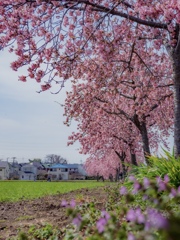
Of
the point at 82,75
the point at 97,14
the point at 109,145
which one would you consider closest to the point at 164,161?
the point at 97,14

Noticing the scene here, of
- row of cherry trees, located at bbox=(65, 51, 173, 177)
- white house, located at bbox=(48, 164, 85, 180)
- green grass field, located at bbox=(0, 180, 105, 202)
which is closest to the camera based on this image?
row of cherry trees, located at bbox=(65, 51, 173, 177)

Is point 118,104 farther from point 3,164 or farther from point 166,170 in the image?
point 3,164

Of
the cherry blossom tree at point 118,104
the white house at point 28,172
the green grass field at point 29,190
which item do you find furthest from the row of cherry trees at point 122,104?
the white house at point 28,172

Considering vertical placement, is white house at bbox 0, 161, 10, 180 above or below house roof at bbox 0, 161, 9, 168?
below

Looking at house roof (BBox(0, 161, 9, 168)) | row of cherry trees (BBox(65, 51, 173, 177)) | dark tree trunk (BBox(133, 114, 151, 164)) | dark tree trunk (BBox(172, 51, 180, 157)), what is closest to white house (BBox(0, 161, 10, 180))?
house roof (BBox(0, 161, 9, 168))

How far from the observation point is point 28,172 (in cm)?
13662

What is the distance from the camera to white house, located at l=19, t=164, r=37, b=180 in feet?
446

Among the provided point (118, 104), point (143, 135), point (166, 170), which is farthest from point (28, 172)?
point (166, 170)

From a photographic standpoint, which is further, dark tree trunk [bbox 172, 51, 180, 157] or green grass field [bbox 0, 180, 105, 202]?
green grass field [bbox 0, 180, 105, 202]

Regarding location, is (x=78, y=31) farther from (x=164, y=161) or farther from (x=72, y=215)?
(x=72, y=215)

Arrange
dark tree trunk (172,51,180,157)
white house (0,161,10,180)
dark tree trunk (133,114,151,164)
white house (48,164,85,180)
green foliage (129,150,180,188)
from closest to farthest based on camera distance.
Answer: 1. green foliage (129,150,180,188)
2. dark tree trunk (172,51,180,157)
3. dark tree trunk (133,114,151,164)
4. white house (0,161,10,180)
5. white house (48,164,85,180)

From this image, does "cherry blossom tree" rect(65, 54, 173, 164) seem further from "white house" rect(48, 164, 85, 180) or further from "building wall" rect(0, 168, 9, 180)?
"white house" rect(48, 164, 85, 180)

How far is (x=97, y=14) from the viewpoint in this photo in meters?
9.67

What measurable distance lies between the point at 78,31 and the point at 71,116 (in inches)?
278
